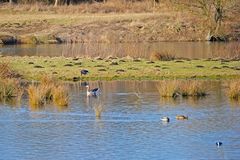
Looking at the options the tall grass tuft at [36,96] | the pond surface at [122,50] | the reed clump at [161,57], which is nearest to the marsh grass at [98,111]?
the tall grass tuft at [36,96]

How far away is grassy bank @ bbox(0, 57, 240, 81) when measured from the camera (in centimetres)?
3294

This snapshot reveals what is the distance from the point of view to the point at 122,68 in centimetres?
3509

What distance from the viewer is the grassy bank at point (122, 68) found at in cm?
3294

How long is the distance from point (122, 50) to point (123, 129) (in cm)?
2622

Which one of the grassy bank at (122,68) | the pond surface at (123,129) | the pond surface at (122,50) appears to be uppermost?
the pond surface at (123,129)

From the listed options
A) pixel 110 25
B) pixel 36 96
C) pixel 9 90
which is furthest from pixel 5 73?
pixel 110 25

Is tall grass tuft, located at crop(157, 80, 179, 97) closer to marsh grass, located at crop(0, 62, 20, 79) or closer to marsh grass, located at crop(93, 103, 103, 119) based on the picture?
marsh grass, located at crop(93, 103, 103, 119)

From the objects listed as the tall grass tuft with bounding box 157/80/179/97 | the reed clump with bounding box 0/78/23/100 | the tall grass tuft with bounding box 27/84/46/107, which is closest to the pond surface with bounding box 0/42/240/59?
the tall grass tuft with bounding box 157/80/179/97

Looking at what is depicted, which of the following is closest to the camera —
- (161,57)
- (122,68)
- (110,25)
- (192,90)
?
(192,90)

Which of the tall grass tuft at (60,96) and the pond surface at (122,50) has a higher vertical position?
the tall grass tuft at (60,96)

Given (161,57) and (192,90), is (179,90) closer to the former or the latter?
(192,90)

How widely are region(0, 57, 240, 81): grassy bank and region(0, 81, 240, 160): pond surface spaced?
430 centimetres

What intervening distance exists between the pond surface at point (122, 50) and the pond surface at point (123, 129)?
597 inches

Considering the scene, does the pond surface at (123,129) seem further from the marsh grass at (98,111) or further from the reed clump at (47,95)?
the reed clump at (47,95)
